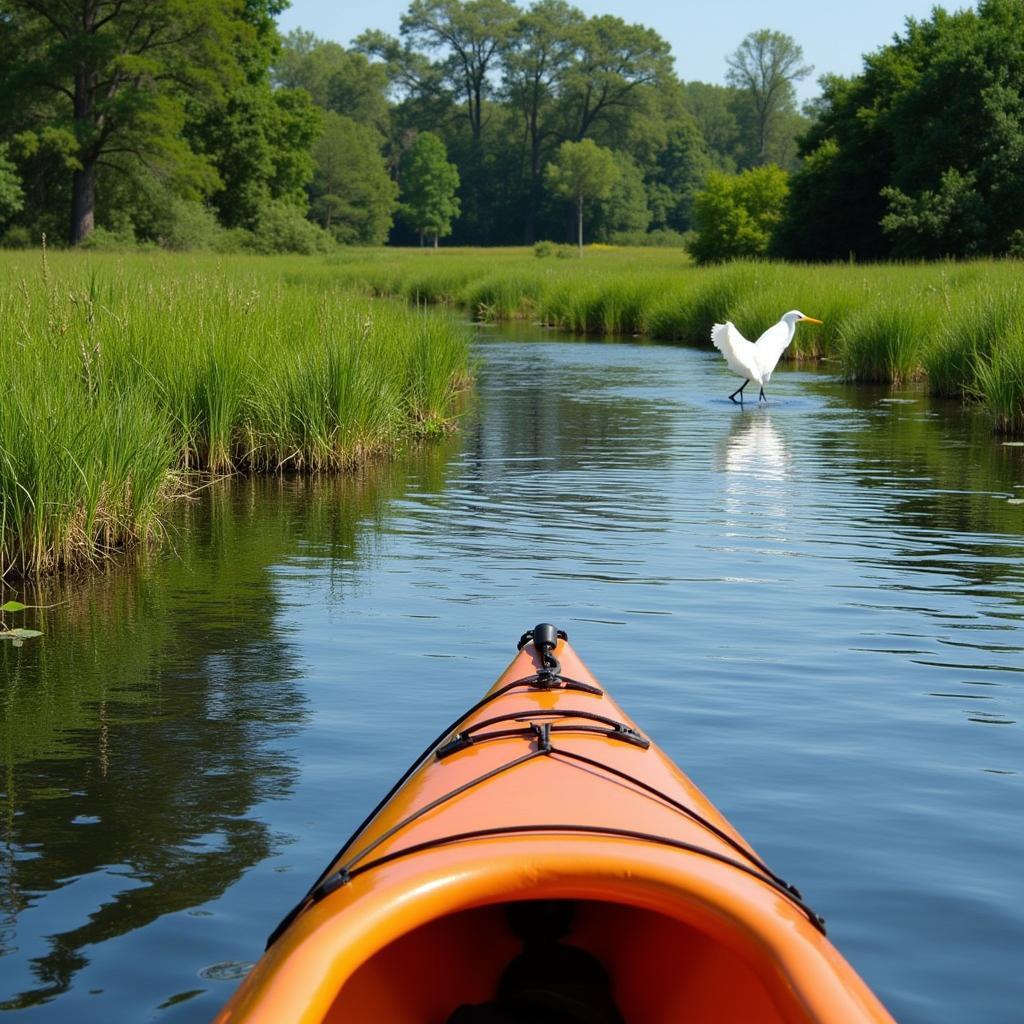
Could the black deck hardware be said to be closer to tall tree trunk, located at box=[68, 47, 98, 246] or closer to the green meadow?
the green meadow

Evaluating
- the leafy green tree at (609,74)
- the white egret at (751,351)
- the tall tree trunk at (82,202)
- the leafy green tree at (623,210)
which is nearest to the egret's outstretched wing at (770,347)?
the white egret at (751,351)

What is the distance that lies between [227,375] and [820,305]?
529 inches

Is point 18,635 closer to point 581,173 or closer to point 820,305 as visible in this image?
point 820,305

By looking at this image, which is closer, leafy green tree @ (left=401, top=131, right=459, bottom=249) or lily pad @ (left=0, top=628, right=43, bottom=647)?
lily pad @ (left=0, top=628, right=43, bottom=647)

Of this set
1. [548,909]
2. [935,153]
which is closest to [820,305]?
[935,153]

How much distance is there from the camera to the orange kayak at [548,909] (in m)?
2.43

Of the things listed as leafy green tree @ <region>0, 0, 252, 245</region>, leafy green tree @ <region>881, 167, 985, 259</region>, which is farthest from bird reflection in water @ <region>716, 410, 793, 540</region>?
leafy green tree @ <region>0, 0, 252, 245</region>

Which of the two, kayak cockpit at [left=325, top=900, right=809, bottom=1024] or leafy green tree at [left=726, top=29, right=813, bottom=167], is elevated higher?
leafy green tree at [left=726, top=29, right=813, bottom=167]

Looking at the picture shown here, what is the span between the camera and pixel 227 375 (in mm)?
9938

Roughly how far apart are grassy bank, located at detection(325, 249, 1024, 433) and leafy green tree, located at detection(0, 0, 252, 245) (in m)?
7.48

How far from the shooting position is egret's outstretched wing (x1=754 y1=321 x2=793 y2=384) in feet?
53.4

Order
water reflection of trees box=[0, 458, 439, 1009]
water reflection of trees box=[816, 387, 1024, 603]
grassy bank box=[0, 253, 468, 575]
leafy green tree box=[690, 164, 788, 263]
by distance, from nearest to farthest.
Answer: water reflection of trees box=[0, 458, 439, 1009] < grassy bank box=[0, 253, 468, 575] < water reflection of trees box=[816, 387, 1024, 603] < leafy green tree box=[690, 164, 788, 263]

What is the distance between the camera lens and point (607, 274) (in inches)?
1302

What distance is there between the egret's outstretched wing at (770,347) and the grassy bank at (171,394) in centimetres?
368
